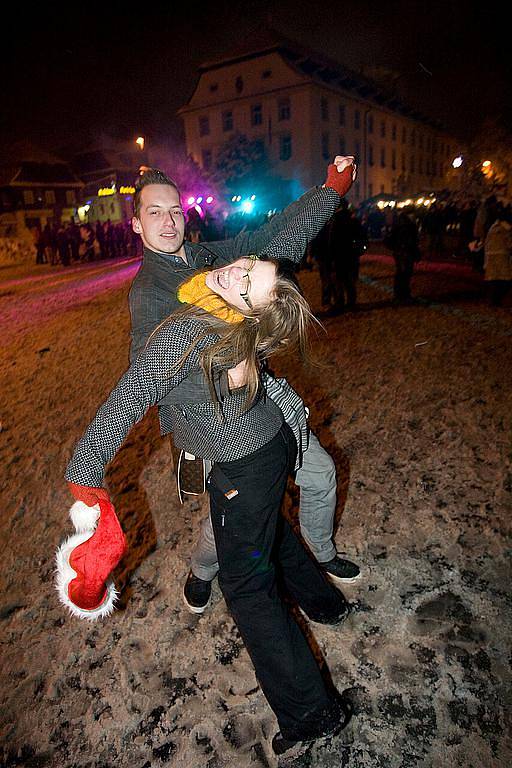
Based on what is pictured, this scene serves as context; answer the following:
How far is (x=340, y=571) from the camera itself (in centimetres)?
291

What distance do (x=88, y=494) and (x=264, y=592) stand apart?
32.4 inches

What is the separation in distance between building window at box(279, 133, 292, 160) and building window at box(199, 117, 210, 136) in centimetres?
838

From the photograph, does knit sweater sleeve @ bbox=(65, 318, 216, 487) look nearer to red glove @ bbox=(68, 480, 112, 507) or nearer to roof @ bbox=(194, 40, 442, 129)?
red glove @ bbox=(68, 480, 112, 507)

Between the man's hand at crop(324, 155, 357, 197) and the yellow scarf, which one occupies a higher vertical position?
the man's hand at crop(324, 155, 357, 197)

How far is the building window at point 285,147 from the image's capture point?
43.2 meters

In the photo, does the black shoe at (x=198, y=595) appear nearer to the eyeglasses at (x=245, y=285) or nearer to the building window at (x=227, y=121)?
the eyeglasses at (x=245, y=285)

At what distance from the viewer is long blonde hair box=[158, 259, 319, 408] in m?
1.69

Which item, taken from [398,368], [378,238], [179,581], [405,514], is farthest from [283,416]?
[378,238]

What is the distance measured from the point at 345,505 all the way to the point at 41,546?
2234 mm

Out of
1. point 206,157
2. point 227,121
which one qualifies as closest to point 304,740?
point 227,121

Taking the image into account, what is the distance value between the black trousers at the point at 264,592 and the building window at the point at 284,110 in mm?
47421

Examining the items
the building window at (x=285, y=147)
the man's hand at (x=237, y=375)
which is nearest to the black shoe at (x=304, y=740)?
the man's hand at (x=237, y=375)

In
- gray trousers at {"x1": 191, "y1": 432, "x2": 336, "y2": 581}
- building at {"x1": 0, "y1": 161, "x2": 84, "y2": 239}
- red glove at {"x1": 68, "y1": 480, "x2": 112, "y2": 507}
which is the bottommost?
gray trousers at {"x1": 191, "y1": 432, "x2": 336, "y2": 581}

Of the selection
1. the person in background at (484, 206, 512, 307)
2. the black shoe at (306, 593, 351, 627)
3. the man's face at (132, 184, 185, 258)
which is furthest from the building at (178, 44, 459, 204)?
the black shoe at (306, 593, 351, 627)
